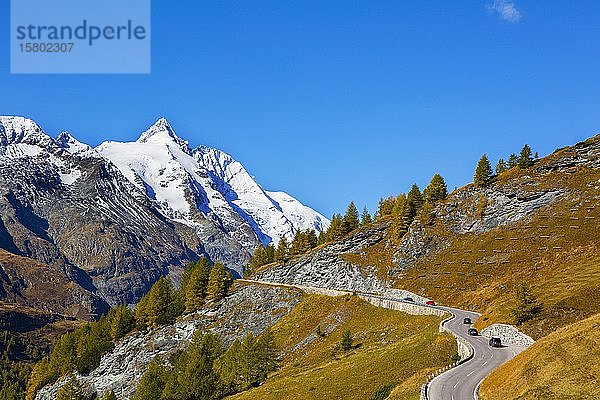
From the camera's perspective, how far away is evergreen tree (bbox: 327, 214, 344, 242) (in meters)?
166

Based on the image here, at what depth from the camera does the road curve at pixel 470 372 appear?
43844 millimetres

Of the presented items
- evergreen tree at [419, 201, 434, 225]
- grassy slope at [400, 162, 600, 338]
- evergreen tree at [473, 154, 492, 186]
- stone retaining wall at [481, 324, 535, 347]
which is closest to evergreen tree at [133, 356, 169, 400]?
grassy slope at [400, 162, 600, 338]

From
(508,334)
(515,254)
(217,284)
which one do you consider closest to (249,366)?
(508,334)

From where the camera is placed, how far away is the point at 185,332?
13238 cm

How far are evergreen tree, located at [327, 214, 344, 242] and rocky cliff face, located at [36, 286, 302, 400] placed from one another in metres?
36.9

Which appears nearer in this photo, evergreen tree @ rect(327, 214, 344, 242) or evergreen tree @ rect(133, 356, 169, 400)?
evergreen tree @ rect(133, 356, 169, 400)

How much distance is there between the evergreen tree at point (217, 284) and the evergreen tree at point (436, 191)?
203ft

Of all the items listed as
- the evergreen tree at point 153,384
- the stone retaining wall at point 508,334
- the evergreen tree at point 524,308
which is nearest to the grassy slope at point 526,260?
the stone retaining wall at point 508,334

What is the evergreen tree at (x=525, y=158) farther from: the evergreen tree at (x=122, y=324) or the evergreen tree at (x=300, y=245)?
the evergreen tree at (x=122, y=324)

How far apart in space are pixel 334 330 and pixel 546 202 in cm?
6310

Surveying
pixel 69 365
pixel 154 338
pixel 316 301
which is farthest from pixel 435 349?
pixel 69 365

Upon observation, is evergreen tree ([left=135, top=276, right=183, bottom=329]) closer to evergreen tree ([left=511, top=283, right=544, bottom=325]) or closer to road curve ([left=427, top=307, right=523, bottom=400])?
road curve ([left=427, top=307, right=523, bottom=400])

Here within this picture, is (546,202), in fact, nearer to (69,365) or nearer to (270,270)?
(270,270)

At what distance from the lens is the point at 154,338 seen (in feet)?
442
